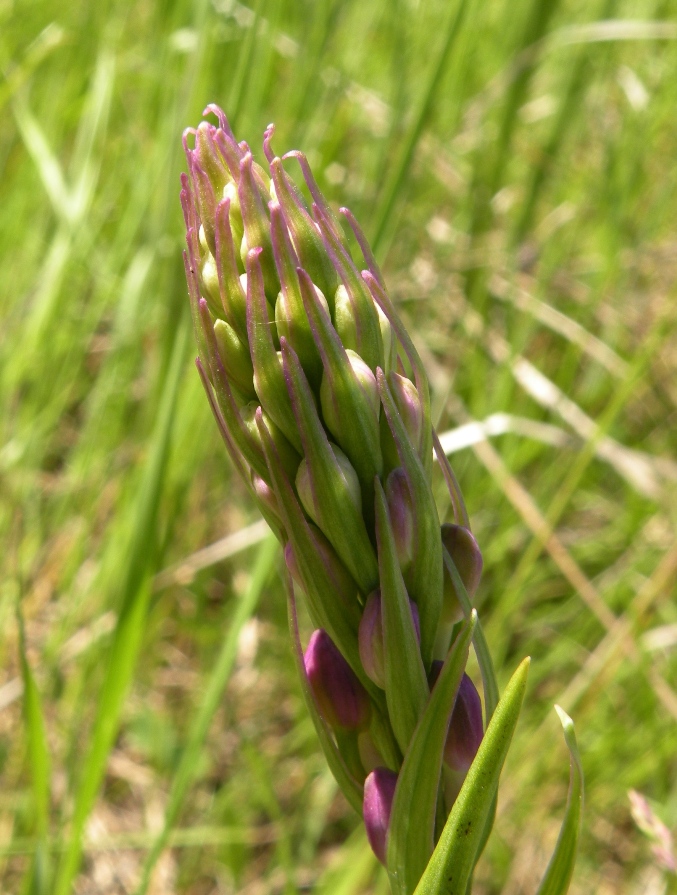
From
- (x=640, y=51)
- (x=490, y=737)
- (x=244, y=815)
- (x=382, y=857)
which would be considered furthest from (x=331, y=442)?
(x=640, y=51)

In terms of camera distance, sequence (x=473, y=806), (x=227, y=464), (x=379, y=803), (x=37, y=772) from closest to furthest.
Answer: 1. (x=473, y=806)
2. (x=379, y=803)
3. (x=37, y=772)
4. (x=227, y=464)

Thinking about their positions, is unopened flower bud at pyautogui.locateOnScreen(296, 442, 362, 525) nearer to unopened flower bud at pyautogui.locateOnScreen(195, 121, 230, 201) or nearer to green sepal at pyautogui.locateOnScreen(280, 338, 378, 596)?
green sepal at pyautogui.locateOnScreen(280, 338, 378, 596)

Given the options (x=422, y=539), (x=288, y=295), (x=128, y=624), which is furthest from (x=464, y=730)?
(x=128, y=624)

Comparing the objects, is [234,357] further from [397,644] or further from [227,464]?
[227,464]

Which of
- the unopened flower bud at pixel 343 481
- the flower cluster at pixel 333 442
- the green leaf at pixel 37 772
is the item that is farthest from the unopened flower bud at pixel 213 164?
the green leaf at pixel 37 772

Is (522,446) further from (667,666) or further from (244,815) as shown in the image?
(244,815)

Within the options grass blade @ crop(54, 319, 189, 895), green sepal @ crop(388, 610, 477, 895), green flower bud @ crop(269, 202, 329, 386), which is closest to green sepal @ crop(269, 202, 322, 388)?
green flower bud @ crop(269, 202, 329, 386)
